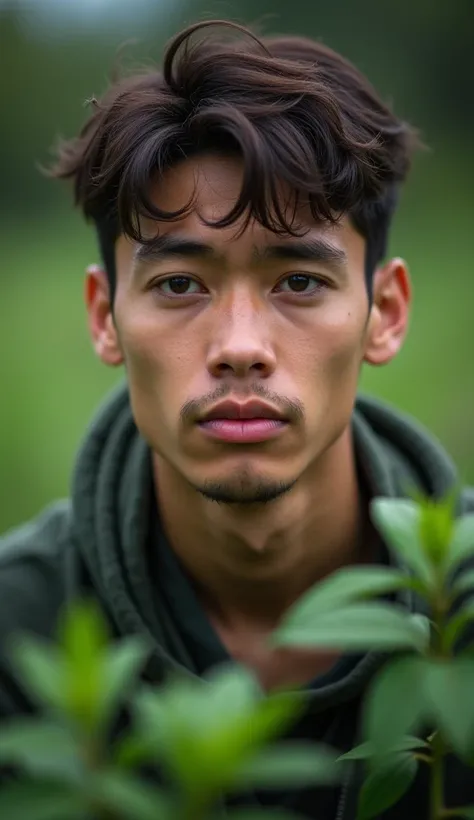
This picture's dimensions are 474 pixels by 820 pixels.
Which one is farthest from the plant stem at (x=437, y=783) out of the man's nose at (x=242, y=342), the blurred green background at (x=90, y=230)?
the blurred green background at (x=90, y=230)

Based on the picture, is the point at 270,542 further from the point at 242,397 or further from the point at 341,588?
the point at 341,588

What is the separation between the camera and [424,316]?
33.3 ft

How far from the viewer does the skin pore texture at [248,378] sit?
7.47 feet

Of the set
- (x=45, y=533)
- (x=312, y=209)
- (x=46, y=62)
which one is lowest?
(x=45, y=533)

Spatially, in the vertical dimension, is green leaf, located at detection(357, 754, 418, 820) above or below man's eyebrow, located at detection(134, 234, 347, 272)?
below

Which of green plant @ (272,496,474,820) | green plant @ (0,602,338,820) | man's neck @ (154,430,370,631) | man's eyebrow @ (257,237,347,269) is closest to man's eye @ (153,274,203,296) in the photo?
man's eyebrow @ (257,237,347,269)

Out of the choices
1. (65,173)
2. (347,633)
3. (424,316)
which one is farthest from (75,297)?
(347,633)

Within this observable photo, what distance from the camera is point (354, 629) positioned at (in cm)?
104

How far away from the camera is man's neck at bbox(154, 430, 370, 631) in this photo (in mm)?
2574

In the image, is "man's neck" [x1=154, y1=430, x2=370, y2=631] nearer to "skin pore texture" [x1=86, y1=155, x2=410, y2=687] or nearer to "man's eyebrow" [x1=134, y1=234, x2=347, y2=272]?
"skin pore texture" [x1=86, y1=155, x2=410, y2=687]

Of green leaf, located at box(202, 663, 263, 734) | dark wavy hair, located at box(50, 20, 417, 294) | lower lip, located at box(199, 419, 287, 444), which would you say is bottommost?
green leaf, located at box(202, 663, 263, 734)

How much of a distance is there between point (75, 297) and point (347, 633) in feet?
32.3

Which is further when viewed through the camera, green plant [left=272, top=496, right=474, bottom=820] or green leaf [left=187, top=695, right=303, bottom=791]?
green plant [left=272, top=496, right=474, bottom=820]

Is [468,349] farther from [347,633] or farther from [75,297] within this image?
[347,633]
